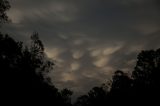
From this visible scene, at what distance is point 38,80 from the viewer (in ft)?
168

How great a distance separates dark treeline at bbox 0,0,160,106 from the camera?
4194 cm

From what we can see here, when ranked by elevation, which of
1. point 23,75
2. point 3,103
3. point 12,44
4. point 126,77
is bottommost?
point 3,103

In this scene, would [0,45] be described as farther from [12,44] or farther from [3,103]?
[3,103]

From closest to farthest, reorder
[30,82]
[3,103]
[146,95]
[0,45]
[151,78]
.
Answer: [3,103], [0,45], [30,82], [146,95], [151,78]

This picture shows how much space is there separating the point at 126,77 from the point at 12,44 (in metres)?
46.1

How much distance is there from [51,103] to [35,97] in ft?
22.6

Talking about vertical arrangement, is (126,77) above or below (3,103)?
above

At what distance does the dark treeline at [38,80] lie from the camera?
41938mm

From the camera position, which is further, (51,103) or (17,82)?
(51,103)

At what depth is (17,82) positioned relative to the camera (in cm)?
4378

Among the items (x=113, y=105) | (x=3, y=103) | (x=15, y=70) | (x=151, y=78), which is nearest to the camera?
(x=3, y=103)

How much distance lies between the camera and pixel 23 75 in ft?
154

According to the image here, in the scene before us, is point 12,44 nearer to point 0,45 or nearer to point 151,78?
point 0,45

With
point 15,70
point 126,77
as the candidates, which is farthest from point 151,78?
point 15,70
